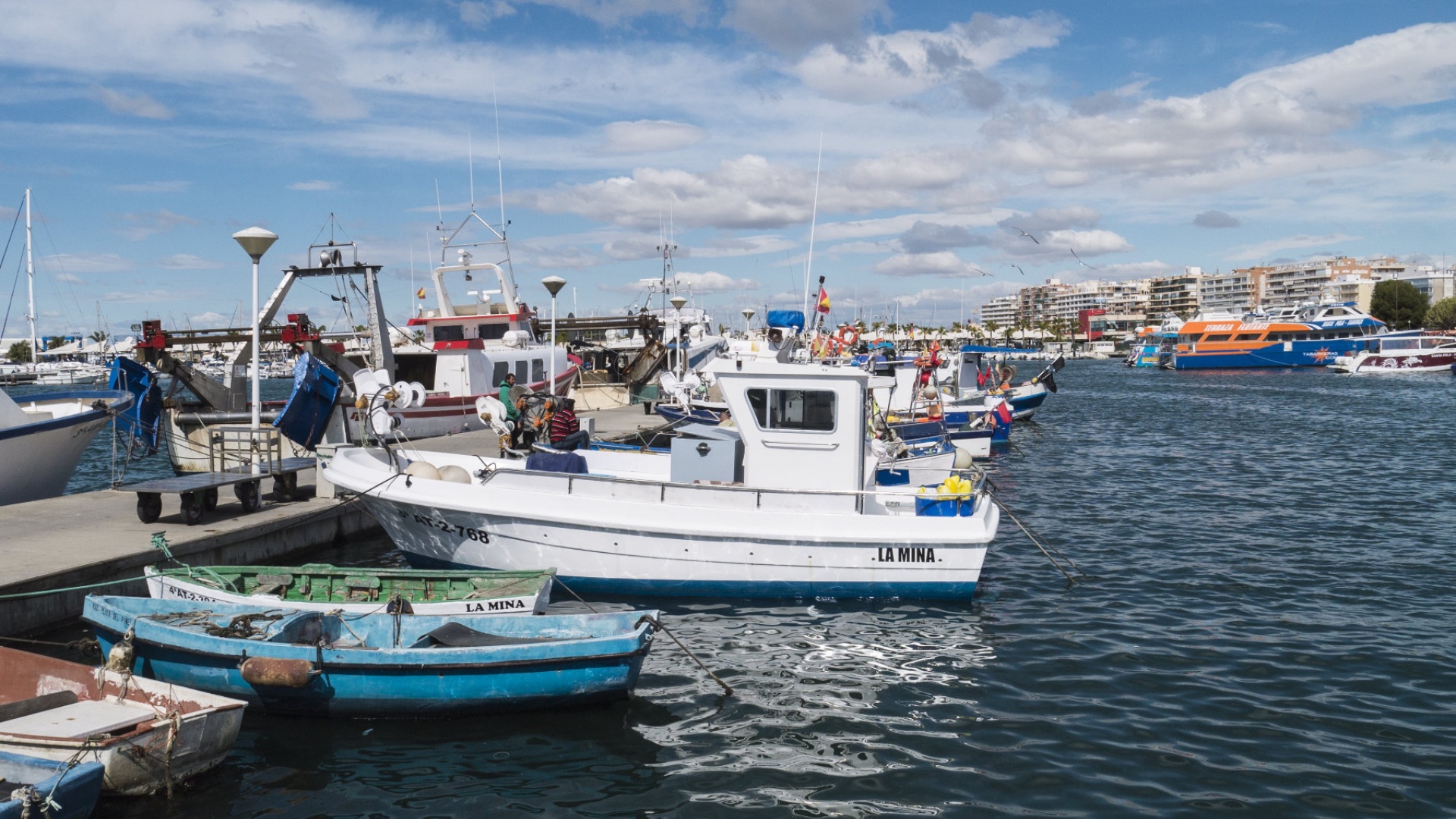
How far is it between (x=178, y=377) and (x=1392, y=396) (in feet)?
189

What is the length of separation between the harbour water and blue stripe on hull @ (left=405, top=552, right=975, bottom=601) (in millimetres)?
165

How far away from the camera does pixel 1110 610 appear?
38.2 ft

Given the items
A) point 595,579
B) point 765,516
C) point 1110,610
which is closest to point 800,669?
point 765,516

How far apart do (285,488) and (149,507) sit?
7.53 ft

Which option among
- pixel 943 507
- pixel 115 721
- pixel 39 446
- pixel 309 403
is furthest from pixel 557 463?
pixel 39 446

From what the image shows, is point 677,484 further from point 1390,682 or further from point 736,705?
point 1390,682

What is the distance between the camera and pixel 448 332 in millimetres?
29141

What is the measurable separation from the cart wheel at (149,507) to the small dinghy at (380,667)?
4.45 m

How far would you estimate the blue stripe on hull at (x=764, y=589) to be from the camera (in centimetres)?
1175

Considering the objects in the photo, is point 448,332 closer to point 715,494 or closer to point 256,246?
point 256,246

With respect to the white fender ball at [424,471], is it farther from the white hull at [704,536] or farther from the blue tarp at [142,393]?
the blue tarp at [142,393]

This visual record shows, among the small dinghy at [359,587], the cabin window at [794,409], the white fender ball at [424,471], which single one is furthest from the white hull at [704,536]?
the small dinghy at [359,587]

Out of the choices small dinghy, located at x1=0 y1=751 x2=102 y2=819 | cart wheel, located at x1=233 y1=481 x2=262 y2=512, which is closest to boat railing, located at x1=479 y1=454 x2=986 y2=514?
cart wheel, located at x1=233 y1=481 x2=262 y2=512

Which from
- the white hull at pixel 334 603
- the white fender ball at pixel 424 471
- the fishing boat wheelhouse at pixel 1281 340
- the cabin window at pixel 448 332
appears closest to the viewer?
the white hull at pixel 334 603
